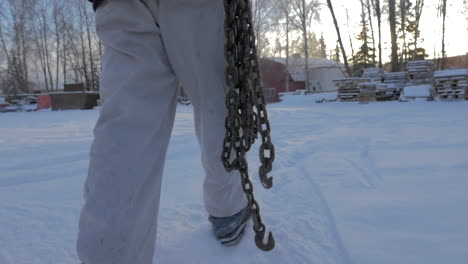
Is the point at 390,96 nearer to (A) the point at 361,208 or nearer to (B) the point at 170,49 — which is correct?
(A) the point at 361,208

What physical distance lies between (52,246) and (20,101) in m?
19.0

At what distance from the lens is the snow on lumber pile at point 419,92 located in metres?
9.24

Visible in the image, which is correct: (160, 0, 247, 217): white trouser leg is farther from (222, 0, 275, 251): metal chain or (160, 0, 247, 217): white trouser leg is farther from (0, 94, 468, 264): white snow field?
(0, 94, 468, 264): white snow field

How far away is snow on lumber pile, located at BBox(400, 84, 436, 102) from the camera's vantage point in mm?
9242

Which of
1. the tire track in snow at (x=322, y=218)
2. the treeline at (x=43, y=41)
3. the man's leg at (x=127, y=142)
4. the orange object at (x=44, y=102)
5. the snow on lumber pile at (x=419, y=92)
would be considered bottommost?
the tire track in snow at (x=322, y=218)

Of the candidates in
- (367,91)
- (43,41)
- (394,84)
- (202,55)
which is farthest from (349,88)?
(43,41)

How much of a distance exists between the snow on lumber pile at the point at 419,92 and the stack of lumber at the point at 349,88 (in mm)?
1610

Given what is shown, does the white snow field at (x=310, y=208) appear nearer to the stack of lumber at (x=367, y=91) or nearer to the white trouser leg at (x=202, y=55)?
the white trouser leg at (x=202, y=55)

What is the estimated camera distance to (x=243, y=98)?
2.71 feet

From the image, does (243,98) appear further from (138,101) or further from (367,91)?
(367,91)

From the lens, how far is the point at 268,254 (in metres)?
1.14

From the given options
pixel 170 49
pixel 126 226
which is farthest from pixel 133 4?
pixel 126 226

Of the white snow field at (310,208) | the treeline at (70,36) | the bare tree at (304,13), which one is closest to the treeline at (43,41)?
the treeline at (70,36)

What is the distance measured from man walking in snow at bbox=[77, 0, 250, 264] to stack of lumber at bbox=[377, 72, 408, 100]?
37.2ft
